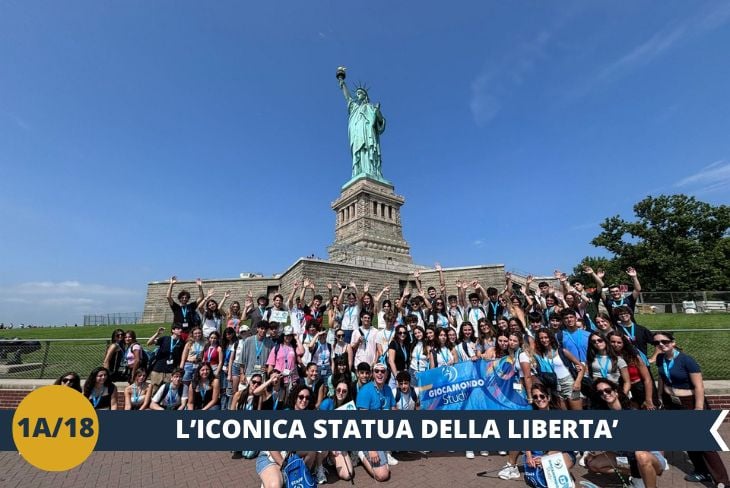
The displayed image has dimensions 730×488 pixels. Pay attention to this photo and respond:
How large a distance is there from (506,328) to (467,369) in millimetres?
1274

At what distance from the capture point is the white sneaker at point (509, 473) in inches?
187

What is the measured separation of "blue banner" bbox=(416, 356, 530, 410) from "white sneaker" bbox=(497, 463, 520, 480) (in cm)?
100

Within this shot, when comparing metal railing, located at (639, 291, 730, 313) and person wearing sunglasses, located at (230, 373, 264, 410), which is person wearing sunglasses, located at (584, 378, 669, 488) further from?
metal railing, located at (639, 291, 730, 313)

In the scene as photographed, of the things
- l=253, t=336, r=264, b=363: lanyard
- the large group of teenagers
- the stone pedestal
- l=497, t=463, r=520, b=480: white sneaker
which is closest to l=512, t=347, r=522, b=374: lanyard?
the large group of teenagers

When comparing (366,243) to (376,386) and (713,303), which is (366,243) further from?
(376,386)

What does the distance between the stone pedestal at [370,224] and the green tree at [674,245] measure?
2326 centimetres

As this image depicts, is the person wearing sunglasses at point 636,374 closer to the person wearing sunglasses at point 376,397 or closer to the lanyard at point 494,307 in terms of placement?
the lanyard at point 494,307

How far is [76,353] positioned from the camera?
10406 millimetres

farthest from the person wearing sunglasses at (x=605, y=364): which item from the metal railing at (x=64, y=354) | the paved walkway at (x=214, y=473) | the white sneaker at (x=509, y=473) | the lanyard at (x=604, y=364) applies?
the metal railing at (x=64, y=354)

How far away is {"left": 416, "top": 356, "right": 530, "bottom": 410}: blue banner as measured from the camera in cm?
577

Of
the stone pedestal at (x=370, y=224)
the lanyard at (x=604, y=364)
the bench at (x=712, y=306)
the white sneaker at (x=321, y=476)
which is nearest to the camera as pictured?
the white sneaker at (x=321, y=476)

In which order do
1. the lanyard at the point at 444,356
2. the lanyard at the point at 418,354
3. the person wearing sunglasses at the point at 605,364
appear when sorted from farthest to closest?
the lanyard at the point at 418,354, the lanyard at the point at 444,356, the person wearing sunglasses at the point at 605,364

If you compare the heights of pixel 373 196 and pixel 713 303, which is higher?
pixel 373 196

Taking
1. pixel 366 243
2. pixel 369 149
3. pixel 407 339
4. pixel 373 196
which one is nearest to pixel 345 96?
pixel 369 149
